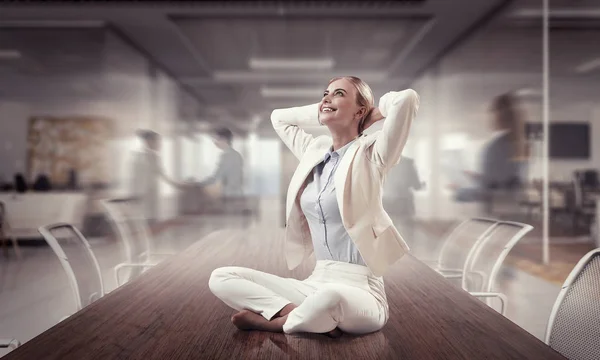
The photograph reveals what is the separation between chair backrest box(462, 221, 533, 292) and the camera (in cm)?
206

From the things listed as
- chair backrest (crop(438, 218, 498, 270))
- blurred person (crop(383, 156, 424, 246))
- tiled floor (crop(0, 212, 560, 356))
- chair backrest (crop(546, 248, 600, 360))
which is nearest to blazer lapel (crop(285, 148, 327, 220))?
chair backrest (crop(546, 248, 600, 360))

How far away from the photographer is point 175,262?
6.79 ft

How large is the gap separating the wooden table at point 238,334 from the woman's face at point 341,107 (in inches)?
21.0

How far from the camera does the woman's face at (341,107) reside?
120 cm

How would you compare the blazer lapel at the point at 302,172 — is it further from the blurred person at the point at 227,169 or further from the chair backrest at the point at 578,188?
the chair backrest at the point at 578,188

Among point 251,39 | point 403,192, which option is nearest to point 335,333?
point 251,39

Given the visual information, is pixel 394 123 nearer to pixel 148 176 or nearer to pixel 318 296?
pixel 318 296

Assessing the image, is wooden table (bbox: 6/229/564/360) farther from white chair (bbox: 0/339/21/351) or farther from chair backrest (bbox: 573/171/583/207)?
chair backrest (bbox: 573/171/583/207)

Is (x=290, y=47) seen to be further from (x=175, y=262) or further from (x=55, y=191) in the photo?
(x=175, y=262)

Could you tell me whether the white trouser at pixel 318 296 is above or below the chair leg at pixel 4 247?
above

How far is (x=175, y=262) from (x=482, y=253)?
1.45 meters

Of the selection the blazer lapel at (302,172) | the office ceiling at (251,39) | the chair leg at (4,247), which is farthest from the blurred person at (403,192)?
the blazer lapel at (302,172)

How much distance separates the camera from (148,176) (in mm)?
7680

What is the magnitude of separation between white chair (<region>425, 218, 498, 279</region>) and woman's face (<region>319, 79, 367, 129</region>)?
1.25m
